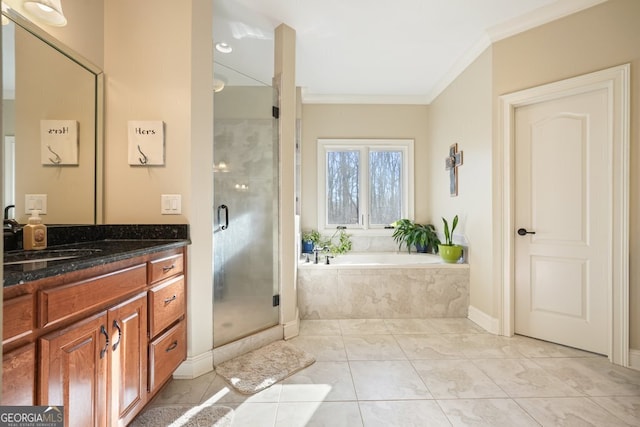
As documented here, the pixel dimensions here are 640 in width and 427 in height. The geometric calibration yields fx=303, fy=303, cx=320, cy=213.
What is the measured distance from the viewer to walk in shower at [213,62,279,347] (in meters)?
2.17

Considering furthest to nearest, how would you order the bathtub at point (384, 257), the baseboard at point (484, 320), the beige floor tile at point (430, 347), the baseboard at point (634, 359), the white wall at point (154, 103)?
the bathtub at point (384, 257) → the baseboard at point (484, 320) → the beige floor tile at point (430, 347) → the baseboard at point (634, 359) → the white wall at point (154, 103)

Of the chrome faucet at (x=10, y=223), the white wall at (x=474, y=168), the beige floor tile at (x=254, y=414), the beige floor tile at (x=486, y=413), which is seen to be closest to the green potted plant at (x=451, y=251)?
the white wall at (x=474, y=168)

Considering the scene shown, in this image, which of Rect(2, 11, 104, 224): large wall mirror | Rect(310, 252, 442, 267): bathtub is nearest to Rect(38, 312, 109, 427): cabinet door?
Rect(2, 11, 104, 224): large wall mirror

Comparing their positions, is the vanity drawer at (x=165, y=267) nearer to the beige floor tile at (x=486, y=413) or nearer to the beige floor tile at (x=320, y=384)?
the beige floor tile at (x=320, y=384)

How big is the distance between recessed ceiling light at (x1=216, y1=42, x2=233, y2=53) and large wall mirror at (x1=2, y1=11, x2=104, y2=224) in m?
0.90

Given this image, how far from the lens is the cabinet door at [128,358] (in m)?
1.30

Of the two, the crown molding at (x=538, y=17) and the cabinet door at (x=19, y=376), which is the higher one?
the crown molding at (x=538, y=17)

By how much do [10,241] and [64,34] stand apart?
117 centimetres

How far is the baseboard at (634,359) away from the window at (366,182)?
7.76 feet

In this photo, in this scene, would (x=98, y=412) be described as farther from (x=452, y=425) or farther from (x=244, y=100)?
(x=244, y=100)

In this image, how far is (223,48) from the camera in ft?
8.13

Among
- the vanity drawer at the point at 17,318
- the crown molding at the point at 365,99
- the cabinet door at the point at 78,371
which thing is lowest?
the cabinet door at the point at 78,371

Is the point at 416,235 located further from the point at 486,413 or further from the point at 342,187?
the point at 486,413

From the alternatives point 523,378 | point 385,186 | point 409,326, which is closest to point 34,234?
point 409,326
